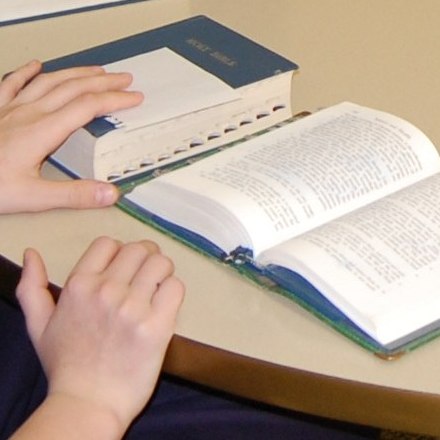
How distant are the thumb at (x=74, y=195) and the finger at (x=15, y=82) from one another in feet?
0.49

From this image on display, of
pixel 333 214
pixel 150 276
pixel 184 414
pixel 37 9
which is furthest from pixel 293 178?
pixel 37 9

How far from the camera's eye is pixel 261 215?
0.80 meters

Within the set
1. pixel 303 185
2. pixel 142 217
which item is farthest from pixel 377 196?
pixel 142 217

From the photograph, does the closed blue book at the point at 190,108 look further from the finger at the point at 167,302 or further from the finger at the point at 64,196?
the finger at the point at 167,302

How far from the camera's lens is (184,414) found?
37.2 inches

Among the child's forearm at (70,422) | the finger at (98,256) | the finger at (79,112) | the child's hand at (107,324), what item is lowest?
the child's forearm at (70,422)

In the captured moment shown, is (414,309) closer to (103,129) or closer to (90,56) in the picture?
(103,129)

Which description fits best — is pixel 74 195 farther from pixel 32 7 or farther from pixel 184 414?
pixel 32 7

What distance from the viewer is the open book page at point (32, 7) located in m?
1.19

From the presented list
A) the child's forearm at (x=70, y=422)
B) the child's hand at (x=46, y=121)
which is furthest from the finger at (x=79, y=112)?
the child's forearm at (x=70, y=422)

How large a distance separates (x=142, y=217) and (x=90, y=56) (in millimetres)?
237

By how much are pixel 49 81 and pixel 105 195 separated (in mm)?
162

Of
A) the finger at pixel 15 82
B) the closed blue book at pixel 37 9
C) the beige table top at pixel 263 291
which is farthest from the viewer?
the closed blue book at pixel 37 9

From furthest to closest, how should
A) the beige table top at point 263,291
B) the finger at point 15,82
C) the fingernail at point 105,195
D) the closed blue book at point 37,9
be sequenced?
the closed blue book at point 37,9
the finger at point 15,82
the fingernail at point 105,195
the beige table top at point 263,291
